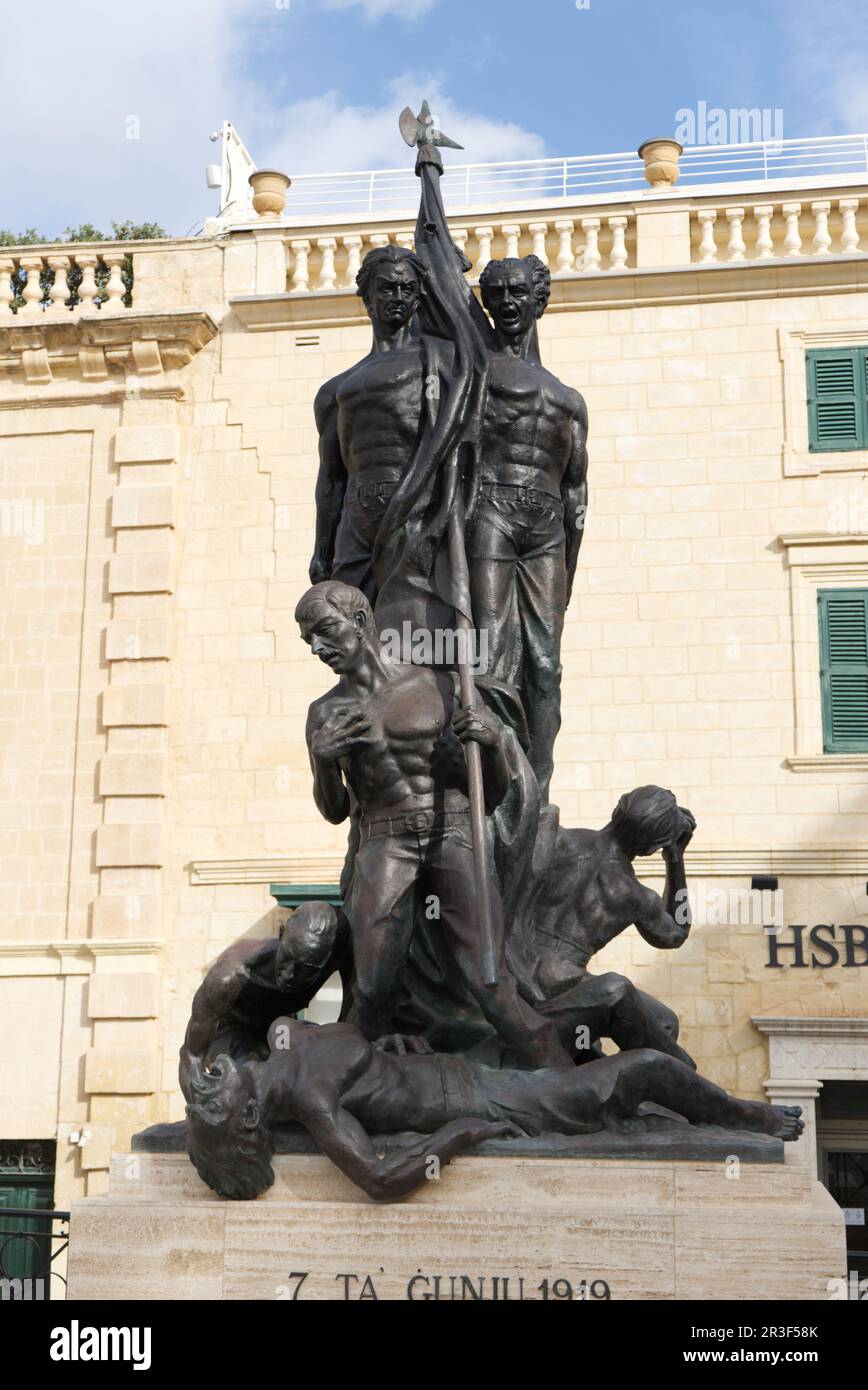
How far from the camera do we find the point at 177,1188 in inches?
221

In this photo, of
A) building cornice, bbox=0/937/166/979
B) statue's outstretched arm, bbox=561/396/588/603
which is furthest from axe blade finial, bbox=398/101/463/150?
building cornice, bbox=0/937/166/979

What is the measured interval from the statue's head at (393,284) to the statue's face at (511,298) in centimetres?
28

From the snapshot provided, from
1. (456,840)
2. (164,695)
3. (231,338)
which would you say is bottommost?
(456,840)

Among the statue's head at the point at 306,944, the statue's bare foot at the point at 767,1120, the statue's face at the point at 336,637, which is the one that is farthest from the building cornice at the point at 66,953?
the statue's bare foot at the point at 767,1120

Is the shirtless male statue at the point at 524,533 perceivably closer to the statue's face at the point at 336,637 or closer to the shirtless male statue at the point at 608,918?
the shirtless male statue at the point at 608,918

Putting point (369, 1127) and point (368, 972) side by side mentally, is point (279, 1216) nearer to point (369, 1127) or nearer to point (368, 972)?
point (369, 1127)

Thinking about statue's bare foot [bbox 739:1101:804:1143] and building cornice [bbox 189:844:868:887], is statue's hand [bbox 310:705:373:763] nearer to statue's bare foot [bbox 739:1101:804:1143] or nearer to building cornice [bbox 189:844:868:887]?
statue's bare foot [bbox 739:1101:804:1143]

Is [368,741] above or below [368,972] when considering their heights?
above

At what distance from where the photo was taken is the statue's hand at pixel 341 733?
232 inches

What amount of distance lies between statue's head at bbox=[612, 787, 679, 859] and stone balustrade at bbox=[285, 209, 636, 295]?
11.5m

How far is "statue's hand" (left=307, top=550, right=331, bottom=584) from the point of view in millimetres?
6934

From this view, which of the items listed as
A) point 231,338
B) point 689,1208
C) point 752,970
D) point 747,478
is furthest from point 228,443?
point 689,1208
